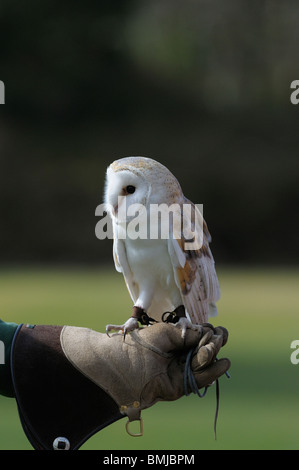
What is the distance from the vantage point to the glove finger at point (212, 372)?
1.71 metres

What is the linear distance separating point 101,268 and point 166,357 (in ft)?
36.2

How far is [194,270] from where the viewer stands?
6.40 feet

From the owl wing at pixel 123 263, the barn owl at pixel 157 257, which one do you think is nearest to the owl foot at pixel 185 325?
the barn owl at pixel 157 257

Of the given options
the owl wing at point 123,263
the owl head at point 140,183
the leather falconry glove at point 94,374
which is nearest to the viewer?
the leather falconry glove at point 94,374

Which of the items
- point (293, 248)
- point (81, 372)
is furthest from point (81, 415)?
point (293, 248)

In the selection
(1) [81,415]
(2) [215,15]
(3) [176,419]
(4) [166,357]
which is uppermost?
(2) [215,15]

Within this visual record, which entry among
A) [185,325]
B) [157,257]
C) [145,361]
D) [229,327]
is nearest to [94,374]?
[145,361]

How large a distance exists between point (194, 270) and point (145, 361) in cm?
31

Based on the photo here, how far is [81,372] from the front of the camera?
1708 millimetres

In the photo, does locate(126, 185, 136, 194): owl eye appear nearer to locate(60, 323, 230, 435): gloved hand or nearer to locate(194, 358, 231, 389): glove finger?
locate(60, 323, 230, 435): gloved hand

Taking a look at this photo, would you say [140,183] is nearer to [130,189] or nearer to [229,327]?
[130,189]

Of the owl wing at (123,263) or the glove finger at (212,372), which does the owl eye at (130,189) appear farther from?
the glove finger at (212,372)

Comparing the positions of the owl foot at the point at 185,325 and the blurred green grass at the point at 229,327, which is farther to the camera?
the blurred green grass at the point at 229,327

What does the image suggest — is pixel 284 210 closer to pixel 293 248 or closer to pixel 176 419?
pixel 293 248
